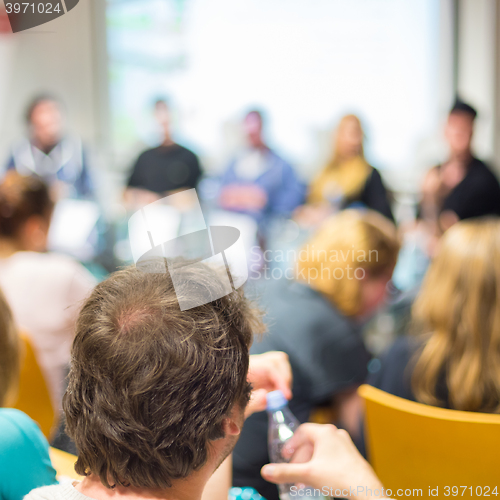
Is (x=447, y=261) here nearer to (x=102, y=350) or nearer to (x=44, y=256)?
(x=102, y=350)

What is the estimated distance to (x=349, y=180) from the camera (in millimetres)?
3211

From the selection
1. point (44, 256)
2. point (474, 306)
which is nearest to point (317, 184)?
point (44, 256)

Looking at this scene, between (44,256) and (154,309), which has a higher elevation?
(154,309)

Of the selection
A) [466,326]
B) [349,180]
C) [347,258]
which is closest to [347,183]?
[349,180]

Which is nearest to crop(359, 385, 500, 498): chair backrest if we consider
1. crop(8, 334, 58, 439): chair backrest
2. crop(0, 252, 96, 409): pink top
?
crop(8, 334, 58, 439): chair backrest

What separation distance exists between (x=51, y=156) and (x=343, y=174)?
2060 mm

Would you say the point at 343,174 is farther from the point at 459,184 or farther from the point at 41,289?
the point at 41,289

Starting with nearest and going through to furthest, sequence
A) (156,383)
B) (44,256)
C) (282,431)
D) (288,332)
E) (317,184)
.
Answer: (156,383) → (282,431) → (288,332) → (44,256) → (317,184)

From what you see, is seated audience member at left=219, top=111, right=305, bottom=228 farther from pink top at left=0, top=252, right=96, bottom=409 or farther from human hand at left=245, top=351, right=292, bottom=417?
human hand at left=245, top=351, right=292, bottom=417

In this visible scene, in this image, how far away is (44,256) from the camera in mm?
1689

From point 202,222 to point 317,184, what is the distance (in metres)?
2.67

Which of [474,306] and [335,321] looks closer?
[474,306]

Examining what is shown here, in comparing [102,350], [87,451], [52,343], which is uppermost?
[102,350]

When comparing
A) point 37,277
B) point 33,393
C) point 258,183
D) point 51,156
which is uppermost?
point 51,156
